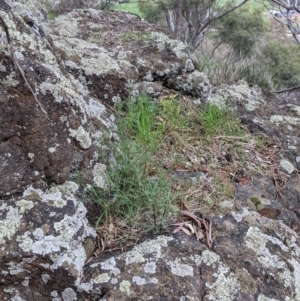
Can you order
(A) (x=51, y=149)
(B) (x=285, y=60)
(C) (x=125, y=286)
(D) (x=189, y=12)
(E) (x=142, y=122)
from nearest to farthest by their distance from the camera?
(C) (x=125, y=286), (A) (x=51, y=149), (E) (x=142, y=122), (B) (x=285, y=60), (D) (x=189, y=12)

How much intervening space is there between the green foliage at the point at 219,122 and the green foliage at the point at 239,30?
12.3 meters

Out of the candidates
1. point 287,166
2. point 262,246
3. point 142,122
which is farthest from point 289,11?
point 262,246

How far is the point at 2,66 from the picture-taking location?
1958mm

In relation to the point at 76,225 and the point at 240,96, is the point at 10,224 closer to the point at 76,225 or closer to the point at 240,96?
the point at 76,225

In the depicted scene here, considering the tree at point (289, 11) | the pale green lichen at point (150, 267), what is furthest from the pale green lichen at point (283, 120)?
the pale green lichen at point (150, 267)

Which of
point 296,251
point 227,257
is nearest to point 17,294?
point 227,257

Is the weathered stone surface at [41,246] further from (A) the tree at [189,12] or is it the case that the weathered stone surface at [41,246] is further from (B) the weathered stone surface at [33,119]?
(A) the tree at [189,12]

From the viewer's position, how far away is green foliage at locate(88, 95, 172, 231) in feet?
6.81

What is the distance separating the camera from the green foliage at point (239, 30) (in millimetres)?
14766

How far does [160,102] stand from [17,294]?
170 centimetres

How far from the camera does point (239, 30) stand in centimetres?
1476

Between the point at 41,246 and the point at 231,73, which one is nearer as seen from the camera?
the point at 41,246

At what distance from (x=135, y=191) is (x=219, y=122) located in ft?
3.52

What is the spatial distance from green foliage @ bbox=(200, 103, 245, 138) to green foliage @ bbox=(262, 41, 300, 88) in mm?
7821
